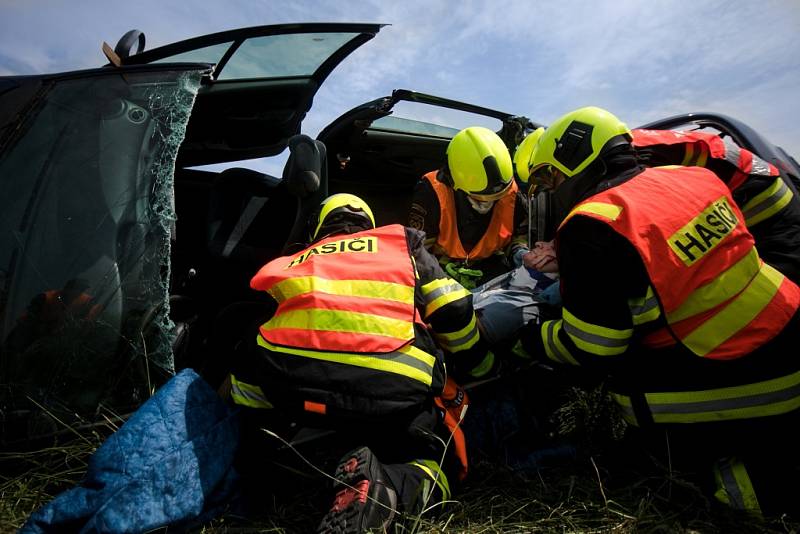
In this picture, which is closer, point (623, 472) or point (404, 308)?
point (404, 308)

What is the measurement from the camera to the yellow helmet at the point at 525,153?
4.07 meters

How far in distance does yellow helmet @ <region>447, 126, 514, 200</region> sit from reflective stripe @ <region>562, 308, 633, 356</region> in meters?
1.88

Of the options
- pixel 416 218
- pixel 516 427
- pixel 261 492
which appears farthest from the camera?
pixel 416 218

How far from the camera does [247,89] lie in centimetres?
Answer: 297

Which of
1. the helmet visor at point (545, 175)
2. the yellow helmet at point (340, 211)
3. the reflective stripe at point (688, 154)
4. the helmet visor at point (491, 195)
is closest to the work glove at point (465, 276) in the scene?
the helmet visor at point (491, 195)

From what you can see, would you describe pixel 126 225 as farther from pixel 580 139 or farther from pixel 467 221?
pixel 467 221

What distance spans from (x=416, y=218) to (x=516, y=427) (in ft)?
6.76

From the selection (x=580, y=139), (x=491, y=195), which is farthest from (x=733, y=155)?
(x=491, y=195)

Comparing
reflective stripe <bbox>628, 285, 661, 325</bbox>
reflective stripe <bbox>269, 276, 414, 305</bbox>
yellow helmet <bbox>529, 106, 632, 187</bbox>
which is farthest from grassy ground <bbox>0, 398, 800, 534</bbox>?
yellow helmet <bbox>529, 106, 632, 187</bbox>

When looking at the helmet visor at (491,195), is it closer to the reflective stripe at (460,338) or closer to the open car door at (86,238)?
the reflective stripe at (460,338)

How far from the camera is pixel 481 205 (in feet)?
12.0

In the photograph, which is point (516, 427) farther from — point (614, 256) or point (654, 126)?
point (654, 126)

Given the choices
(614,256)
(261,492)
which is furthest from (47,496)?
(614,256)

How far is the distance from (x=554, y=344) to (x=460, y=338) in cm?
38
